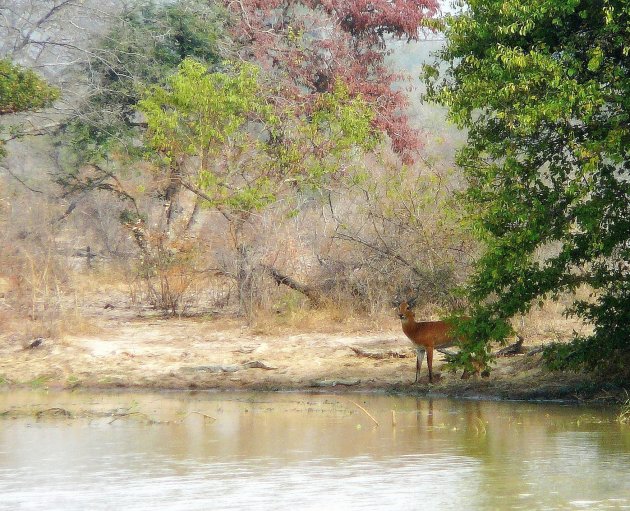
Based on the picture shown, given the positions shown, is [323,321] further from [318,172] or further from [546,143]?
[546,143]

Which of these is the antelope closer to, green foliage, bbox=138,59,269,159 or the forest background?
the forest background

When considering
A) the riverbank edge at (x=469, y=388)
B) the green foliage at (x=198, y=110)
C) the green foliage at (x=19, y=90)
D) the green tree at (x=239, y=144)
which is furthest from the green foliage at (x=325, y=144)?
the riverbank edge at (x=469, y=388)

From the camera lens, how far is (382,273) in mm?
17938

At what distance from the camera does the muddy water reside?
25.8 feet

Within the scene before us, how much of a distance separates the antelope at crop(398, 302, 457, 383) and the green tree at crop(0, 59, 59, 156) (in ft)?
24.8

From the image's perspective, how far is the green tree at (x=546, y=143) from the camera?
10.5m

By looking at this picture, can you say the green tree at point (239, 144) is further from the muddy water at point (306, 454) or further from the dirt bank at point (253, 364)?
the muddy water at point (306, 454)

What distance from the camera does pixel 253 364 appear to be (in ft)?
49.7

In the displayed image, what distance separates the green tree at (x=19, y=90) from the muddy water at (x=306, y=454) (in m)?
5.91

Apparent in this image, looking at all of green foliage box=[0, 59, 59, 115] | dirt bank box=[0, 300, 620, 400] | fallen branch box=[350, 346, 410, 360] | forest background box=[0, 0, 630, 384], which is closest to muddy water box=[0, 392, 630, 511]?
dirt bank box=[0, 300, 620, 400]

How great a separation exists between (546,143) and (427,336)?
3.30m

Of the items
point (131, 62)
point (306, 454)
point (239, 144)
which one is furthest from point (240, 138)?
point (306, 454)

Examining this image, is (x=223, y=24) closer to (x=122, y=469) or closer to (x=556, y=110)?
(x=556, y=110)

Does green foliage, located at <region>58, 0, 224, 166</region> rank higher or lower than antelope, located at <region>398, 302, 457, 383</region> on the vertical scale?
higher
